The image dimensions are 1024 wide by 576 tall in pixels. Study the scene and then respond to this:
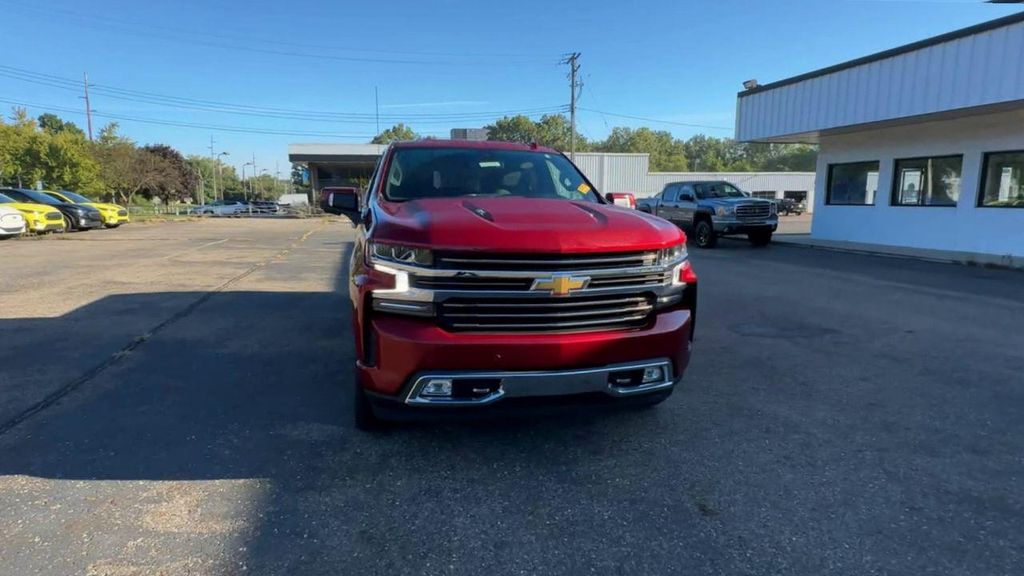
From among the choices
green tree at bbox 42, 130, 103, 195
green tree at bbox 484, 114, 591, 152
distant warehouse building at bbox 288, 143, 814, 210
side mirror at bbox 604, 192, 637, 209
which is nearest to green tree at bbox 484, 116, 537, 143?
green tree at bbox 484, 114, 591, 152

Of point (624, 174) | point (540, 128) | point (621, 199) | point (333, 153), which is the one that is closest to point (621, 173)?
point (624, 174)

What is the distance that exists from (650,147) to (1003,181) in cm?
10602

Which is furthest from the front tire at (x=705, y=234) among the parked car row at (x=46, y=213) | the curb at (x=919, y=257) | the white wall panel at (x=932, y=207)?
the parked car row at (x=46, y=213)

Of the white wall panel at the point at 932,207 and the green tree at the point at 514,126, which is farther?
the green tree at the point at 514,126

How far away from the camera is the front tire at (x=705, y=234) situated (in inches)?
663

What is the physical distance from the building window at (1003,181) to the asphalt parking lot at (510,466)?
9.27 meters

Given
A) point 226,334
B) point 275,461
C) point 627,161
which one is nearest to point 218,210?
point 627,161

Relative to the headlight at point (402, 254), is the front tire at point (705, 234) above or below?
below

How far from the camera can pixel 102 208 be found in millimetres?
24297

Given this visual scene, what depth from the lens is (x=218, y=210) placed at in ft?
183

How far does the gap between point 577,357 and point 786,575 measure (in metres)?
1.30

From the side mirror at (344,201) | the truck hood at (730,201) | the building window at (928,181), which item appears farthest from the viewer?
the truck hood at (730,201)

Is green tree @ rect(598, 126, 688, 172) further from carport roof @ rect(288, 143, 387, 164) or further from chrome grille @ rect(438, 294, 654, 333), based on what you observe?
chrome grille @ rect(438, 294, 654, 333)

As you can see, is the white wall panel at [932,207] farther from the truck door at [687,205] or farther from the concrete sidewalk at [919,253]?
the truck door at [687,205]
